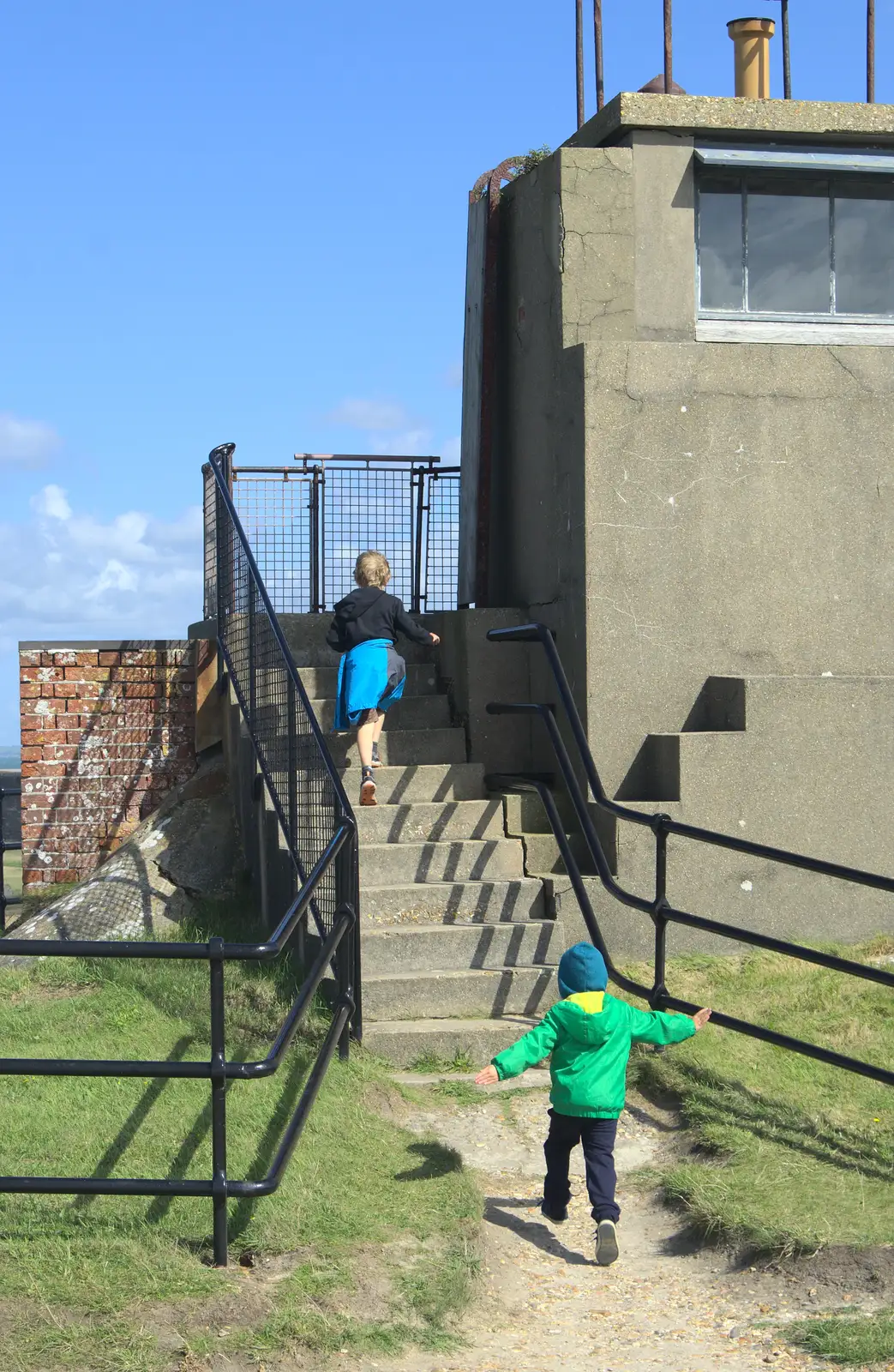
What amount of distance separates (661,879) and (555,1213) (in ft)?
5.83

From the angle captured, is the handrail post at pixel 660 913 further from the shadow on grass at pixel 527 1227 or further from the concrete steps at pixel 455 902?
the shadow on grass at pixel 527 1227

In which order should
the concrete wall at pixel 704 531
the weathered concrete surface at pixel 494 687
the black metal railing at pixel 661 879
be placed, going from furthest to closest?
the weathered concrete surface at pixel 494 687 < the concrete wall at pixel 704 531 < the black metal railing at pixel 661 879

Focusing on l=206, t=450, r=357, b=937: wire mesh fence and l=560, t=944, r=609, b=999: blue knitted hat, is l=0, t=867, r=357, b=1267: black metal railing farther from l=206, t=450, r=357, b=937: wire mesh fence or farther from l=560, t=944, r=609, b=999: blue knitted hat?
l=206, t=450, r=357, b=937: wire mesh fence

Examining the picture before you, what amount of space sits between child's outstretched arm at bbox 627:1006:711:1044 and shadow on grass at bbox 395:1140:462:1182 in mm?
813

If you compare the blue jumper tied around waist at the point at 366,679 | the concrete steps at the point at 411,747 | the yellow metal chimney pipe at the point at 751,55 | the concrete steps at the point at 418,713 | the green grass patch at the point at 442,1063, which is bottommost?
the green grass patch at the point at 442,1063

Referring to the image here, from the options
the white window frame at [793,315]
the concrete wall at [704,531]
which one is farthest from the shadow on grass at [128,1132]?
the white window frame at [793,315]

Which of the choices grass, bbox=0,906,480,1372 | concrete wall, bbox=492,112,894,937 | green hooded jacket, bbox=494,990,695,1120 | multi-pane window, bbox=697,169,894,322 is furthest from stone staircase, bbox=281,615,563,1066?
multi-pane window, bbox=697,169,894,322

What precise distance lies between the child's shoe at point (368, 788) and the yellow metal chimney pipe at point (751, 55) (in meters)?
5.14

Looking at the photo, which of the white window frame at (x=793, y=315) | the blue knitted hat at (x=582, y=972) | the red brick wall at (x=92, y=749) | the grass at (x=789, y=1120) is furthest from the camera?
the red brick wall at (x=92, y=749)

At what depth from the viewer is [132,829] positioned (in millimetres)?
10320

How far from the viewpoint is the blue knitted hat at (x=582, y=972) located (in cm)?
502

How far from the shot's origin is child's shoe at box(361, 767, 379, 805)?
7.78 metres

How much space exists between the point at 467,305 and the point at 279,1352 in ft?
25.4

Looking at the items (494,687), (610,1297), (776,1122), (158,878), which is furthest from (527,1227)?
(158,878)
